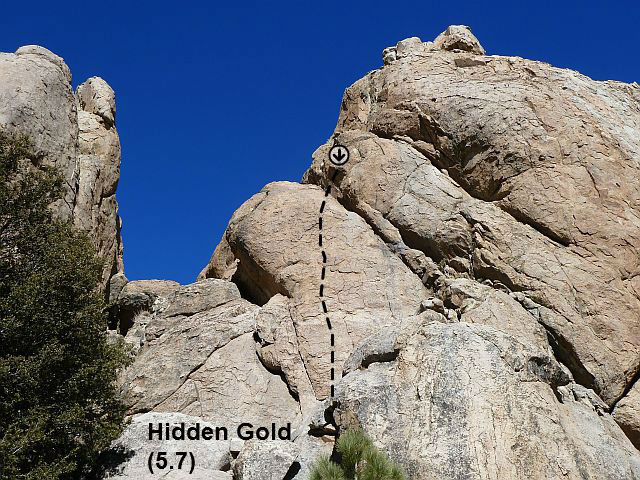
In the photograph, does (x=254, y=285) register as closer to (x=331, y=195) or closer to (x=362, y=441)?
(x=331, y=195)

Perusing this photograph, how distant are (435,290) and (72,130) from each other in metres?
13.0

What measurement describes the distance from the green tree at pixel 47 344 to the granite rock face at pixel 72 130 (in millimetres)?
2700

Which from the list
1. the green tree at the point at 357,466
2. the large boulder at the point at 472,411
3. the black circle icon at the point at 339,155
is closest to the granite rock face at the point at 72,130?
the black circle icon at the point at 339,155

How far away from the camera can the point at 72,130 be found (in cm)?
2794

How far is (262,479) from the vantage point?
1817 centimetres

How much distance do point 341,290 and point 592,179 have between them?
793 cm

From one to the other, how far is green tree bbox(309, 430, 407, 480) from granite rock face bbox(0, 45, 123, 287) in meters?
12.1

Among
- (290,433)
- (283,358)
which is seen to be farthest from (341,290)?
(290,433)

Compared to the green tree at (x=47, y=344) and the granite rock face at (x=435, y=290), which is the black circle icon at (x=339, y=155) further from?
the green tree at (x=47, y=344)

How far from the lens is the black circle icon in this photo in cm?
2769

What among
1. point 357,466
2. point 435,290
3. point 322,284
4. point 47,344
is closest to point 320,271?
point 322,284

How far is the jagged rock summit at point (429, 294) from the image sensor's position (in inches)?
714

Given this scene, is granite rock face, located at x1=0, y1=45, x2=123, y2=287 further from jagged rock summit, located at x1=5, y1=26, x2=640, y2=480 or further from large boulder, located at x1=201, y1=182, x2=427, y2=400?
large boulder, located at x1=201, y1=182, x2=427, y2=400

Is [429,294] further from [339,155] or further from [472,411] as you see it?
[472,411]
